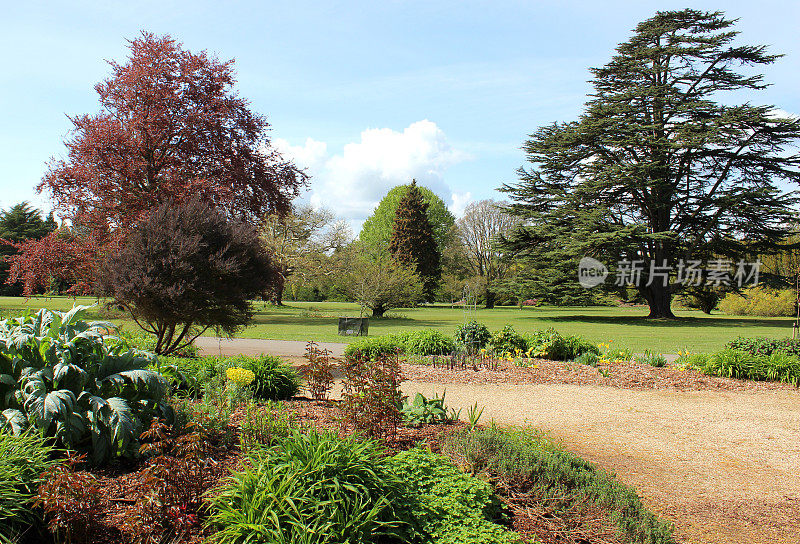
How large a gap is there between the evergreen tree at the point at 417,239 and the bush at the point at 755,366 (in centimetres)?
3728

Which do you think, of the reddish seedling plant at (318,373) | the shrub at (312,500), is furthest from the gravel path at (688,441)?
the shrub at (312,500)

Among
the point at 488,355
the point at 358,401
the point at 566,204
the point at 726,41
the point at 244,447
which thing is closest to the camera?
the point at 244,447

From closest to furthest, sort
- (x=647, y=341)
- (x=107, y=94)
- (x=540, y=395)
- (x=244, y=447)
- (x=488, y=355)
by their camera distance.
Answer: (x=244, y=447) < (x=540, y=395) < (x=488, y=355) < (x=647, y=341) < (x=107, y=94)

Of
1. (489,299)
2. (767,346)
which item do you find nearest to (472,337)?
(767,346)

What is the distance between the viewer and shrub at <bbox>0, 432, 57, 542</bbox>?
2529 mm

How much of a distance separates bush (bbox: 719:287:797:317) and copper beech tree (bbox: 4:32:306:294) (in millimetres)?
34168

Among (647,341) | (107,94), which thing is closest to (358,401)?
(647,341)

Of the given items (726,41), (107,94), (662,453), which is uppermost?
(726,41)

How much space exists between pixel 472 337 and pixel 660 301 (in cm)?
2310

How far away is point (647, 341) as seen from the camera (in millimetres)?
16297

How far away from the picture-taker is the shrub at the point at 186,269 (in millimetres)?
7477

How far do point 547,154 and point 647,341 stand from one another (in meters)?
16.9

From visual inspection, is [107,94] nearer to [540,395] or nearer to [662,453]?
[540,395]

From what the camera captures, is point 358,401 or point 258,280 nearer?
point 358,401
